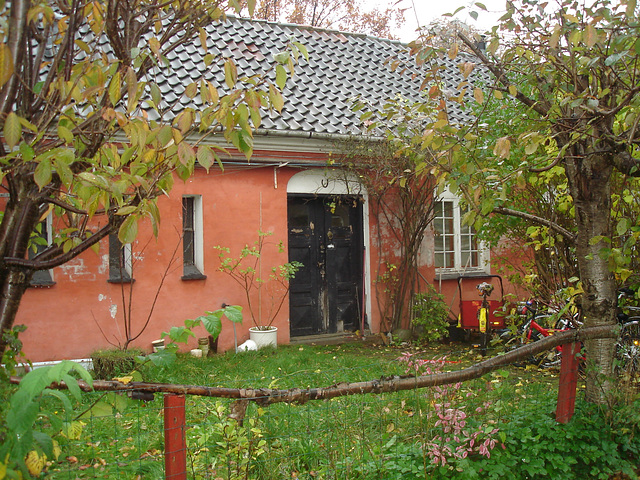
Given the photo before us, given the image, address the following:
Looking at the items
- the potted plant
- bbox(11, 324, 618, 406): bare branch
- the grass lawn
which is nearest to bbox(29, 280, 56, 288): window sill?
the potted plant

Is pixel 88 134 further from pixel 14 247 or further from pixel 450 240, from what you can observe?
pixel 450 240

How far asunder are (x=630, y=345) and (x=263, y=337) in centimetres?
504

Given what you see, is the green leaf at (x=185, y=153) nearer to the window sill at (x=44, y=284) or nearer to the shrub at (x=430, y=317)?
the window sill at (x=44, y=284)

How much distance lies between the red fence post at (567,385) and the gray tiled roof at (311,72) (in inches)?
221

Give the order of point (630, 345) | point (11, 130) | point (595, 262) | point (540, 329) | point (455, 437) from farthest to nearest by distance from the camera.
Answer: point (540, 329) → point (630, 345) → point (595, 262) → point (455, 437) → point (11, 130)

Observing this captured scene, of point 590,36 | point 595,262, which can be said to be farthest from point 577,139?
point 595,262

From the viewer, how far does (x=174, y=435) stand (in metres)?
2.59

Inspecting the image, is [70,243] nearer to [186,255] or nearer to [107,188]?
[107,188]

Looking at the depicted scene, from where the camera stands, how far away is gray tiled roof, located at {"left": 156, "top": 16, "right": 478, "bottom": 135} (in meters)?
9.29

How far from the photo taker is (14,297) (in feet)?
7.41

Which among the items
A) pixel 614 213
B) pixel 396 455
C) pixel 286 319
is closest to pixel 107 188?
pixel 396 455

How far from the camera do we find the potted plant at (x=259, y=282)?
8.70m

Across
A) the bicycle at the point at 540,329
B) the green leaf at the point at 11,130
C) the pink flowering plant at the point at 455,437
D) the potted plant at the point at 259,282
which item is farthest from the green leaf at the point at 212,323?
the potted plant at the point at 259,282

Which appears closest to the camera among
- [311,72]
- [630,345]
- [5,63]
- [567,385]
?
[5,63]
